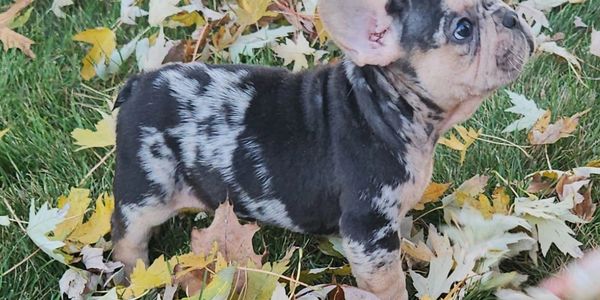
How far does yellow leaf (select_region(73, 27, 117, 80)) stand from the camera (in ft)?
11.6

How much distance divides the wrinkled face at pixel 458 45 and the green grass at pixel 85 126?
2.17 feet

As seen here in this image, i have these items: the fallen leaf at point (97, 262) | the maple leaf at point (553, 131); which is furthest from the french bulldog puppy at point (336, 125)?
the maple leaf at point (553, 131)

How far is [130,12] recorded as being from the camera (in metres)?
3.75

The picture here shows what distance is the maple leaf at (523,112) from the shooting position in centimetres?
313

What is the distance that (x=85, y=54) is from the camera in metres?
3.67

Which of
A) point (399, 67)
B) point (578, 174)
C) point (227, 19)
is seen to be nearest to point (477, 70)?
point (399, 67)

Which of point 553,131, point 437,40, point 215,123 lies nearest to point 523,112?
point 553,131

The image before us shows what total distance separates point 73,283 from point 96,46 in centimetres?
122

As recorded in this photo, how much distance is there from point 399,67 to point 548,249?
0.80 meters

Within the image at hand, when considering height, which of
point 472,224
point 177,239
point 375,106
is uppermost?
point 375,106

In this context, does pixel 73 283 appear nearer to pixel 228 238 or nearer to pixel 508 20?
pixel 228 238

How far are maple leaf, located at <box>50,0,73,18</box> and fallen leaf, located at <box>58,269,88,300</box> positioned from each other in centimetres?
153

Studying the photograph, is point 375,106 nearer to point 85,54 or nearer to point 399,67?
point 399,67

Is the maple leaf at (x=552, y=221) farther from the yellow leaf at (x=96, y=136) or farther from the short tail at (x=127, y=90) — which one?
the yellow leaf at (x=96, y=136)
